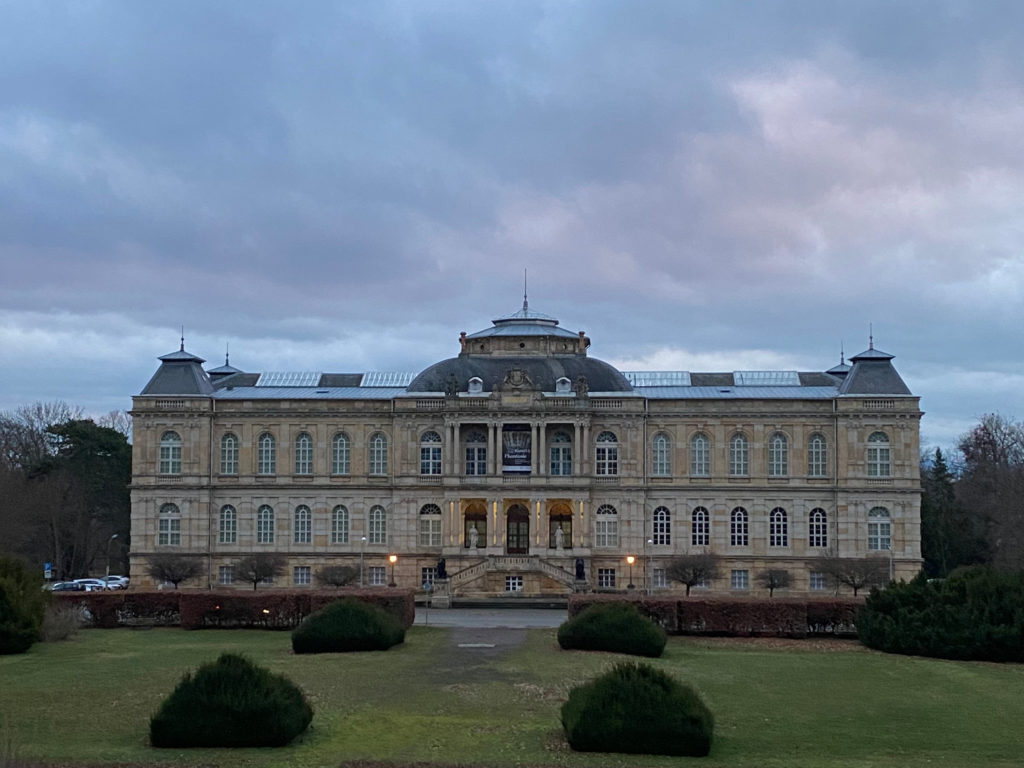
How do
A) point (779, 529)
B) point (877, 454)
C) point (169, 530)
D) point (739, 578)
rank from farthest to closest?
point (169, 530) → point (779, 529) → point (739, 578) → point (877, 454)

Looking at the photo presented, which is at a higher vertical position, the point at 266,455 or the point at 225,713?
the point at 266,455

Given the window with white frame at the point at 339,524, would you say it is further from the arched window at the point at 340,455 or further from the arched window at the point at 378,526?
the arched window at the point at 340,455

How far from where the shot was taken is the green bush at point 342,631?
41938 millimetres

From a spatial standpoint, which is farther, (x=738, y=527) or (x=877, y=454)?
(x=738, y=527)

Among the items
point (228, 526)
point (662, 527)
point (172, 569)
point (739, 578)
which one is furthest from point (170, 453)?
point (739, 578)

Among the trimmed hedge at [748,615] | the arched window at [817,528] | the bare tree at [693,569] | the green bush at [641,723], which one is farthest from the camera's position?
the arched window at [817,528]

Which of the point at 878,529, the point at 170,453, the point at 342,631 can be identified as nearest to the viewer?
the point at 342,631

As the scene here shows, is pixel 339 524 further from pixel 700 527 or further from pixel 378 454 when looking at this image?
pixel 700 527

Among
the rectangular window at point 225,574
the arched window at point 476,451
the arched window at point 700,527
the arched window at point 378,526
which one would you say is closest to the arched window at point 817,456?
the arched window at point 700,527

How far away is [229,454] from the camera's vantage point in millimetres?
86125

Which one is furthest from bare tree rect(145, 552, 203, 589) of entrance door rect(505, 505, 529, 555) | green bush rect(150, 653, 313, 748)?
green bush rect(150, 653, 313, 748)

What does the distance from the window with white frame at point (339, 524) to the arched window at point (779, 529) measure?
27.9 metres

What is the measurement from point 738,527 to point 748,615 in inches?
1365

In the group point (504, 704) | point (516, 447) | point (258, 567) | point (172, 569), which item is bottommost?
point (504, 704)
